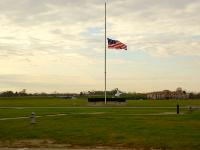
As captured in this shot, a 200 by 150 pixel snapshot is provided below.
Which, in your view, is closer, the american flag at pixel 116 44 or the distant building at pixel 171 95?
the american flag at pixel 116 44

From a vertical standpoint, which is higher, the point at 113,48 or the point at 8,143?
the point at 113,48

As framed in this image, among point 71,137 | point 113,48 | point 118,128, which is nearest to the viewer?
point 71,137

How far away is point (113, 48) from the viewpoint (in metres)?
57.3

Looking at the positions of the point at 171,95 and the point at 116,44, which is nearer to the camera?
the point at 116,44

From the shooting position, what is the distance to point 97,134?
20.3m

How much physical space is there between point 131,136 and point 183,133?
243cm

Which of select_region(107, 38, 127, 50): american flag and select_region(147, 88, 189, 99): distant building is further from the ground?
select_region(107, 38, 127, 50): american flag

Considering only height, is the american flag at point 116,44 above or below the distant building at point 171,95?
above

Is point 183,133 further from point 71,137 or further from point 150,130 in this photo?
point 71,137

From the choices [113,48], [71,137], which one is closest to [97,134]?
[71,137]

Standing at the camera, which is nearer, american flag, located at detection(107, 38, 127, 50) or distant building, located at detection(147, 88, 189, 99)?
american flag, located at detection(107, 38, 127, 50)

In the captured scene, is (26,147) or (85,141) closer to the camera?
(26,147)

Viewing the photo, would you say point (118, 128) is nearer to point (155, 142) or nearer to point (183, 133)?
point (183, 133)

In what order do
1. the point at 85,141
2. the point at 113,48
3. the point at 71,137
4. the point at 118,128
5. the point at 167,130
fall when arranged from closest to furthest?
the point at 85,141 < the point at 71,137 < the point at 167,130 < the point at 118,128 < the point at 113,48
